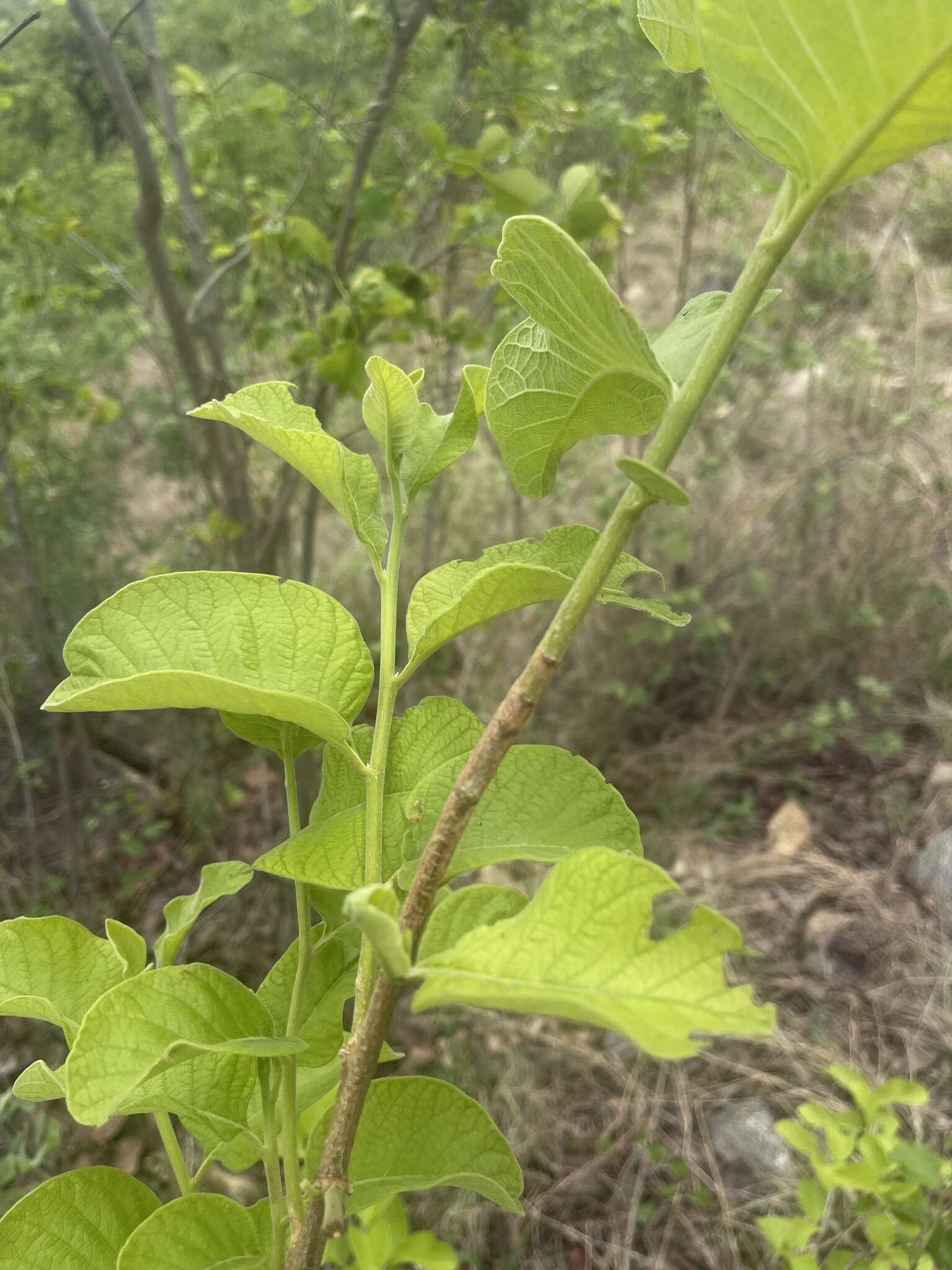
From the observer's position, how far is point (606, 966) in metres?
0.23

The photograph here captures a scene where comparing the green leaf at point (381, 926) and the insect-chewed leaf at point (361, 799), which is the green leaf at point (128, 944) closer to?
the insect-chewed leaf at point (361, 799)

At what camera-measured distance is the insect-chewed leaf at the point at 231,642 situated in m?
0.32

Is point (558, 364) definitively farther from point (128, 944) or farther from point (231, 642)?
point (128, 944)

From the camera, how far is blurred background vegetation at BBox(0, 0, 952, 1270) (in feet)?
4.94

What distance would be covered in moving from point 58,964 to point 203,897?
→ 72 millimetres

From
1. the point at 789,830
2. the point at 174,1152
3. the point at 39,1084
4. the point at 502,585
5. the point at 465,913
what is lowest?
the point at 789,830

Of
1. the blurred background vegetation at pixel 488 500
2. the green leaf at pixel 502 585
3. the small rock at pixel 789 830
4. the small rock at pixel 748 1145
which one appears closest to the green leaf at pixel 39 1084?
the green leaf at pixel 502 585

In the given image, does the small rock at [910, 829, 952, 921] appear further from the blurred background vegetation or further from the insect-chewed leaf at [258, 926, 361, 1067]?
the insect-chewed leaf at [258, 926, 361, 1067]

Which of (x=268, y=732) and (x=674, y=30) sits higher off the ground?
(x=674, y=30)

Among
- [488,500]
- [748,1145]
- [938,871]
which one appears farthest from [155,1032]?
[488,500]

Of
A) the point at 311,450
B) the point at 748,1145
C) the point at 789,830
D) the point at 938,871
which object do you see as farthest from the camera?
the point at 789,830

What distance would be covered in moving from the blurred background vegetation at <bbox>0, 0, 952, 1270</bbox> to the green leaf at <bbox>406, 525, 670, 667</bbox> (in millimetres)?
852

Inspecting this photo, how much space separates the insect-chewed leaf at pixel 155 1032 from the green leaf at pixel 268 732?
11 centimetres

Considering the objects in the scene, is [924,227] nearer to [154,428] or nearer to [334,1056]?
[154,428]
